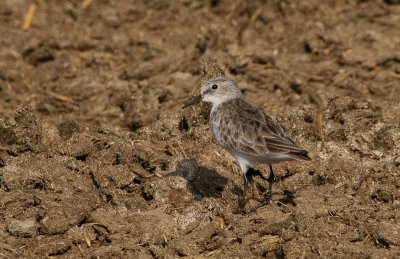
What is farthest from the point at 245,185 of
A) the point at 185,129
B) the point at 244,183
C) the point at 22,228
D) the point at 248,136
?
the point at 22,228

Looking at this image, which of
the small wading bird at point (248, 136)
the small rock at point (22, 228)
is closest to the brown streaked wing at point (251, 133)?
the small wading bird at point (248, 136)

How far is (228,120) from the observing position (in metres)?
8.85

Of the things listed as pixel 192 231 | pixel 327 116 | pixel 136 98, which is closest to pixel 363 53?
pixel 327 116

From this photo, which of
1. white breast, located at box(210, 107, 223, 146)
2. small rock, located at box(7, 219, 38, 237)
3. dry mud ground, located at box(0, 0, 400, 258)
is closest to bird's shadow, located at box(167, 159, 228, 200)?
dry mud ground, located at box(0, 0, 400, 258)

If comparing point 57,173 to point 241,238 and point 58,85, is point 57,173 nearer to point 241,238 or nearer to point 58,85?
point 241,238

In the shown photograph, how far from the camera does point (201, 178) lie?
9000 millimetres

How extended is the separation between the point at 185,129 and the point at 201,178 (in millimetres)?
1101

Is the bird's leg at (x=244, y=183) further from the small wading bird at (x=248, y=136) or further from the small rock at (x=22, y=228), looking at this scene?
the small rock at (x=22, y=228)

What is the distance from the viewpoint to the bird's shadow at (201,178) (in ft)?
29.1

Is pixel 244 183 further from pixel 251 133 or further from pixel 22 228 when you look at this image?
pixel 22 228

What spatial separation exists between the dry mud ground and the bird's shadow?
17 mm

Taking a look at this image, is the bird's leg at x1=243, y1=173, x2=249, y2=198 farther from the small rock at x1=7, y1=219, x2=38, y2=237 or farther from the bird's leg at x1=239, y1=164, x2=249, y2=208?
the small rock at x1=7, y1=219, x2=38, y2=237

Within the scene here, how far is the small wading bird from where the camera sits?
826 cm

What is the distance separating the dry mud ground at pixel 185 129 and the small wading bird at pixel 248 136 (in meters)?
0.44
